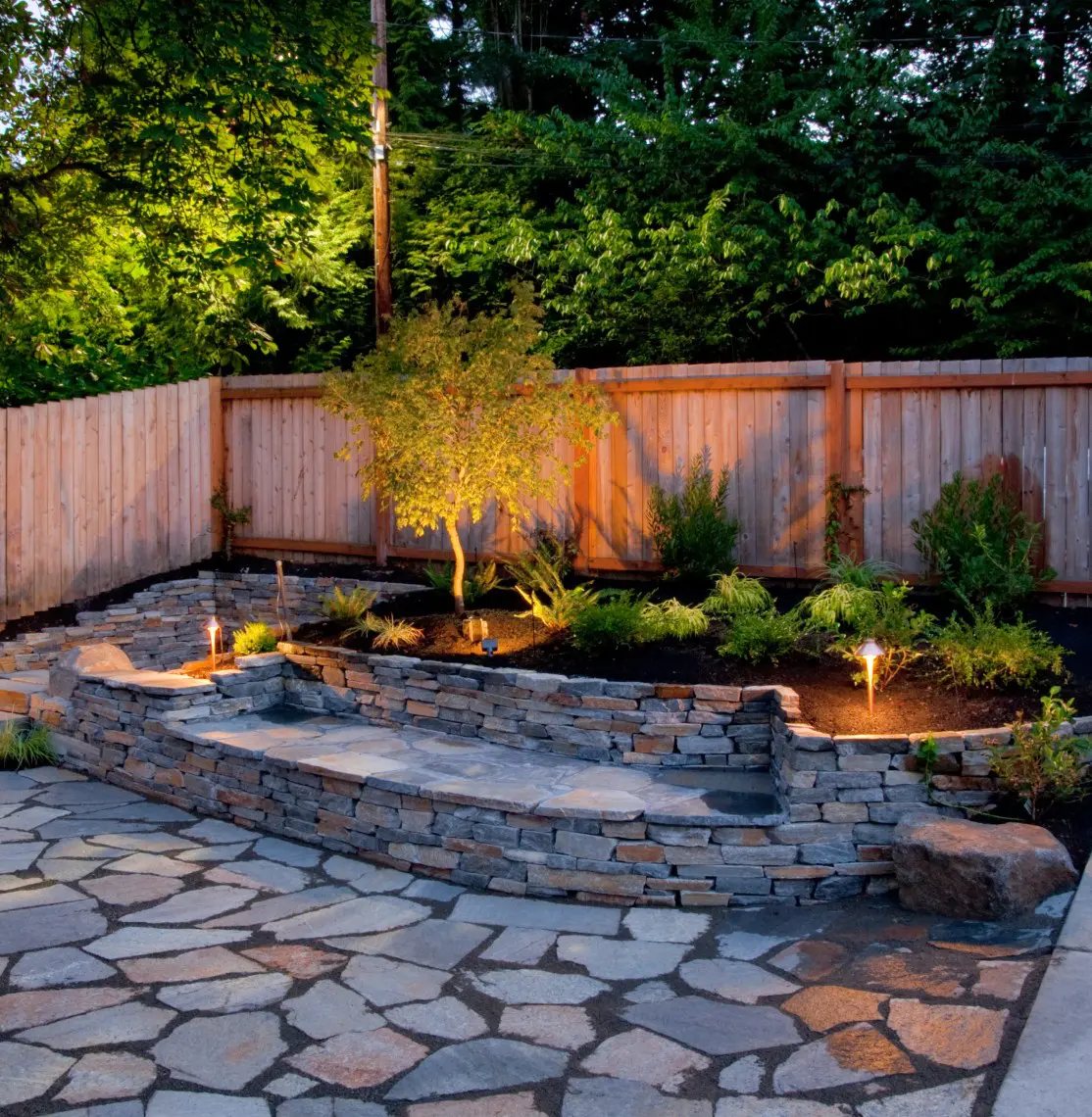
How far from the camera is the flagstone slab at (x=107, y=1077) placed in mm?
3516

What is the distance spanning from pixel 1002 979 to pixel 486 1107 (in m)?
1.79

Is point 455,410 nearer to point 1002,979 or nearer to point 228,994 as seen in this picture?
point 228,994

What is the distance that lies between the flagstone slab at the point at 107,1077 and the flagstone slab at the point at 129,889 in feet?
4.83

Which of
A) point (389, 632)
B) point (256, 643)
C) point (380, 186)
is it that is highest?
point (380, 186)

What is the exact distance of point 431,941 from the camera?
476cm

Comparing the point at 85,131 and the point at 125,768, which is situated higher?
the point at 85,131

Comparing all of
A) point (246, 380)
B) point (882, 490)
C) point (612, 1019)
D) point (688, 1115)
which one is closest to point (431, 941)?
point (612, 1019)

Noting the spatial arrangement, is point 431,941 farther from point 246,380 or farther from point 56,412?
point 246,380

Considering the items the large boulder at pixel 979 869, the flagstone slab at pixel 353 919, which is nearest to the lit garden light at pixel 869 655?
the large boulder at pixel 979 869

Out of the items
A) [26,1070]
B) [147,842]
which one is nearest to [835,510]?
[147,842]

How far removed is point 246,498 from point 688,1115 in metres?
9.06

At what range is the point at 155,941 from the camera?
15.6 ft

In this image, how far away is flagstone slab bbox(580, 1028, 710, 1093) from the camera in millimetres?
3621

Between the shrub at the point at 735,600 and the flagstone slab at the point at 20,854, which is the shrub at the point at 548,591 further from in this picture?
the flagstone slab at the point at 20,854
